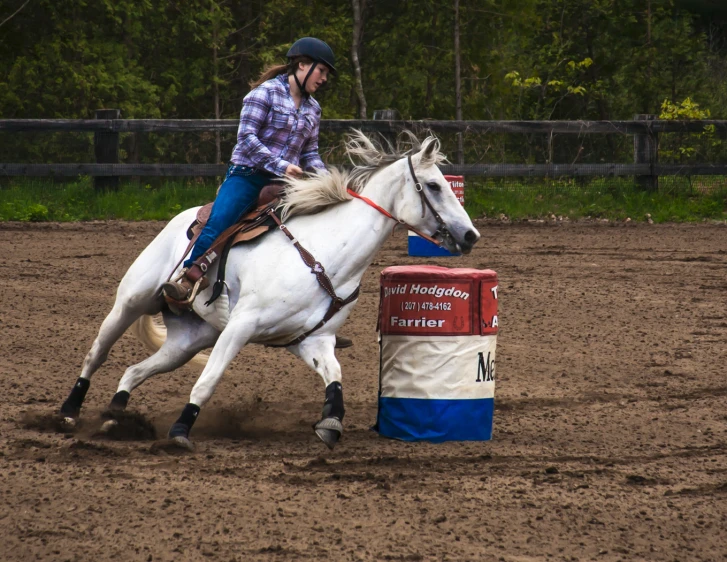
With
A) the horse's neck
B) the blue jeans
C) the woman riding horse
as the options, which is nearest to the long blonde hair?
the woman riding horse

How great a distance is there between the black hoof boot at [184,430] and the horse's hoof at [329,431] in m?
0.65

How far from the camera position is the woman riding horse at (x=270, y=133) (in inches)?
228

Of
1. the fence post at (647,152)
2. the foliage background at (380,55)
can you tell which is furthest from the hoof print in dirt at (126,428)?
the foliage background at (380,55)

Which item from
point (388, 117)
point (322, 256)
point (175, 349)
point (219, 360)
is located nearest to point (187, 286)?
point (219, 360)

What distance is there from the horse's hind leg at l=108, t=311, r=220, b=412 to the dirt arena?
242 millimetres

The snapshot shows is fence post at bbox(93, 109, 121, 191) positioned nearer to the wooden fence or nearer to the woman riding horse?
the wooden fence

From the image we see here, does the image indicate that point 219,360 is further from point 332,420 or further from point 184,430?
point 332,420

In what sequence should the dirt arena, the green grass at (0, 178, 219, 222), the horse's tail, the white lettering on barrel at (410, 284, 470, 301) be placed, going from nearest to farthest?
the dirt arena, the white lettering on barrel at (410, 284, 470, 301), the horse's tail, the green grass at (0, 178, 219, 222)

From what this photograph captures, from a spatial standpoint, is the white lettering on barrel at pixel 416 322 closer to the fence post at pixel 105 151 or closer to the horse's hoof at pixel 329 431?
the horse's hoof at pixel 329 431

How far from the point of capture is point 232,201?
586 cm

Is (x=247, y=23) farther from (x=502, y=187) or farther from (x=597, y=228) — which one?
(x=597, y=228)

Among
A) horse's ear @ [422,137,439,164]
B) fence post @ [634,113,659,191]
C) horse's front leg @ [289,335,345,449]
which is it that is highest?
horse's ear @ [422,137,439,164]

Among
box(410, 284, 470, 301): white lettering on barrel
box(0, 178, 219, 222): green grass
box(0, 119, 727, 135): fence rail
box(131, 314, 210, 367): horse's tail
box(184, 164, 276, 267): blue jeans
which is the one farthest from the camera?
box(0, 119, 727, 135): fence rail

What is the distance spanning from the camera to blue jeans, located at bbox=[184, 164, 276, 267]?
5.75 meters
